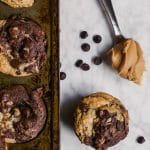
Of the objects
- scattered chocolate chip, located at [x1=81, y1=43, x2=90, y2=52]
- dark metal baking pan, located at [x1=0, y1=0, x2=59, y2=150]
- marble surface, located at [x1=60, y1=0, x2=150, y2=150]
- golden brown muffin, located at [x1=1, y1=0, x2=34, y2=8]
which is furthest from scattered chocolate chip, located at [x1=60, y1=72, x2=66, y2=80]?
golden brown muffin, located at [x1=1, y1=0, x2=34, y2=8]

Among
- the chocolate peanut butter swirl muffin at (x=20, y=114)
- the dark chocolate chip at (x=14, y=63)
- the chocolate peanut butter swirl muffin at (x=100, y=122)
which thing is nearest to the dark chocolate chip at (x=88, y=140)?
the chocolate peanut butter swirl muffin at (x=100, y=122)

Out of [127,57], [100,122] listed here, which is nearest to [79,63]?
[127,57]

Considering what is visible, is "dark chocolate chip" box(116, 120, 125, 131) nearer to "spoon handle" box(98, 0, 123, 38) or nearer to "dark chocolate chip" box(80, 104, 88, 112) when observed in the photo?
"dark chocolate chip" box(80, 104, 88, 112)

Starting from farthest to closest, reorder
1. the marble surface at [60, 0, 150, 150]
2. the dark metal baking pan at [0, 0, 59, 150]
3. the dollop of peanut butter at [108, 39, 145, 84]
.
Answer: the marble surface at [60, 0, 150, 150]
the dollop of peanut butter at [108, 39, 145, 84]
the dark metal baking pan at [0, 0, 59, 150]

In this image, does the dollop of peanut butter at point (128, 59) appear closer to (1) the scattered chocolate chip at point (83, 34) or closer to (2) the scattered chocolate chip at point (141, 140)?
(1) the scattered chocolate chip at point (83, 34)

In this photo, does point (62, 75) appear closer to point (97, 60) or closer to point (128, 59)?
point (97, 60)
